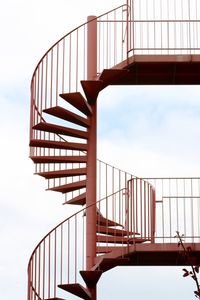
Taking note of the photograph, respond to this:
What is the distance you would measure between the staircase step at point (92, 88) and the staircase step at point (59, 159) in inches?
38.4

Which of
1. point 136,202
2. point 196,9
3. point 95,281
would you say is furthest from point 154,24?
point 95,281

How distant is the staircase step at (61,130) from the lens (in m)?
12.3

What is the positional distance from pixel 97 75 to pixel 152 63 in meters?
1.11

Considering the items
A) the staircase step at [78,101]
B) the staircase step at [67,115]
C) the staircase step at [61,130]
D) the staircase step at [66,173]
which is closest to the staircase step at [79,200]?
the staircase step at [66,173]

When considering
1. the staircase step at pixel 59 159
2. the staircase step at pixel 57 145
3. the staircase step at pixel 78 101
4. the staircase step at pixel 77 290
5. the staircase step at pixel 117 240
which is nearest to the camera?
the staircase step at pixel 77 290

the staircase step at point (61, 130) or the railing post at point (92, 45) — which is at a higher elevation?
the railing post at point (92, 45)

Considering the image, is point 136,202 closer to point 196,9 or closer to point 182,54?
point 182,54

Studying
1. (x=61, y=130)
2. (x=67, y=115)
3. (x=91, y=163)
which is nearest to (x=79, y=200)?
(x=91, y=163)

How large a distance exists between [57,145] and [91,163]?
0.68 m

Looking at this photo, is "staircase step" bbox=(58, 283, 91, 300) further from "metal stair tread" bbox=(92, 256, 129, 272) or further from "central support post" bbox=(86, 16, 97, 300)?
"metal stair tread" bbox=(92, 256, 129, 272)

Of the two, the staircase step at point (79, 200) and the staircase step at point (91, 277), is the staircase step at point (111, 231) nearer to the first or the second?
the staircase step at point (79, 200)

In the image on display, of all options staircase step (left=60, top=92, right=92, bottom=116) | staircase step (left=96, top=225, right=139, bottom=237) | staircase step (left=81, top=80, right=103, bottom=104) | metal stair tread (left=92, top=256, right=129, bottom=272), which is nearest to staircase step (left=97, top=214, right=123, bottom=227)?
staircase step (left=96, top=225, right=139, bottom=237)

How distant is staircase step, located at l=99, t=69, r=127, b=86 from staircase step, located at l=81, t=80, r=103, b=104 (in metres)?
0.13

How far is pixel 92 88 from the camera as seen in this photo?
486 inches
